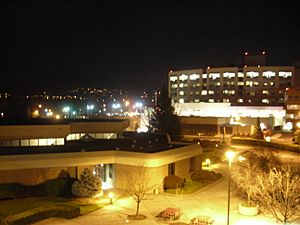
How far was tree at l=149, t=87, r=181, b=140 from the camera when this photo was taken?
61.1 metres

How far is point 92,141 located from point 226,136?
3926cm

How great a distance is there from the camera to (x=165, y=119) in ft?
202

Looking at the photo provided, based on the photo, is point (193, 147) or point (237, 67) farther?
point (237, 67)

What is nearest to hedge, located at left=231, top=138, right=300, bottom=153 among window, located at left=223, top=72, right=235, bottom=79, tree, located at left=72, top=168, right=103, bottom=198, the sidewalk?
the sidewalk

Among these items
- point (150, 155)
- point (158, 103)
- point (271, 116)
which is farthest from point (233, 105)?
point (150, 155)

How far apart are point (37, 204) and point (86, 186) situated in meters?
4.38

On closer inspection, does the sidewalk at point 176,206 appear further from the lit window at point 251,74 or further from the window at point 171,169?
the lit window at point 251,74

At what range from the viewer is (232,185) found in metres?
35.0

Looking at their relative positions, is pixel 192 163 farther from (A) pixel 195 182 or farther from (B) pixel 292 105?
(B) pixel 292 105

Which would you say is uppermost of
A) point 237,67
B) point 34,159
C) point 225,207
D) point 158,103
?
point 237,67

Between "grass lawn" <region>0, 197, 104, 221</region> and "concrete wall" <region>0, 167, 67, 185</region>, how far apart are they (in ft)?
7.33

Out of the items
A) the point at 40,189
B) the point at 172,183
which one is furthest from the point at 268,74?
the point at 40,189

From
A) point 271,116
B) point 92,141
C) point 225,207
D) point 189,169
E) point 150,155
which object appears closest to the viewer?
point 225,207

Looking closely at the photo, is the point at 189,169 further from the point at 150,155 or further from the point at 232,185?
the point at 150,155
